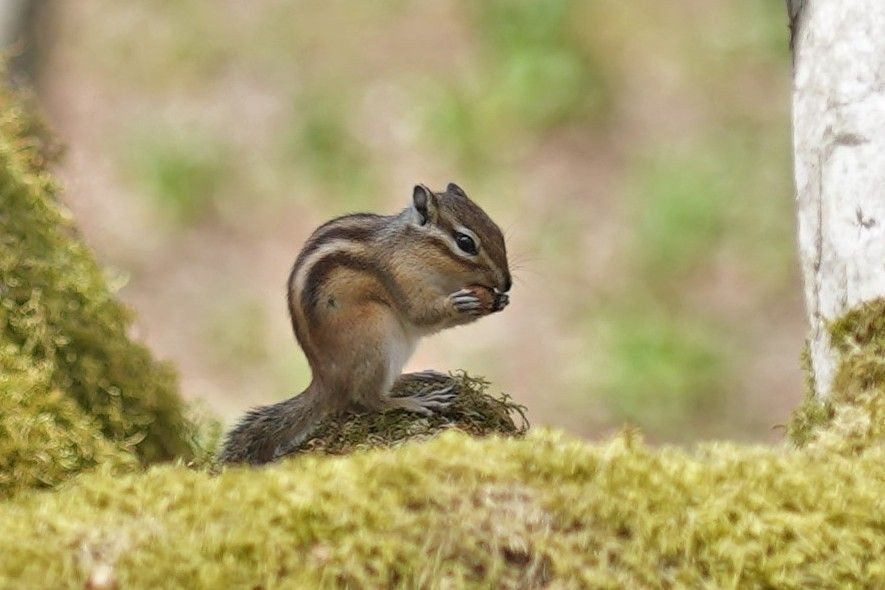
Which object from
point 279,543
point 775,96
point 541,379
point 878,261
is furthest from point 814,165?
point 775,96

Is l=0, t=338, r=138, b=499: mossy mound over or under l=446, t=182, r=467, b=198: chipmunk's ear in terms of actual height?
under

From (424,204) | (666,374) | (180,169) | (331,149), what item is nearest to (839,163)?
(424,204)

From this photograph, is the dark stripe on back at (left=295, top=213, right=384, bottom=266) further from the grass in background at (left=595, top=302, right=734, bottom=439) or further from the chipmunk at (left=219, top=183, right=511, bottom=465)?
the grass in background at (left=595, top=302, right=734, bottom=439)

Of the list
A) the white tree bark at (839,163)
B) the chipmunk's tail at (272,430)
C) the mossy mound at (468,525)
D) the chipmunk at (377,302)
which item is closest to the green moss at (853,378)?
the white tree bark at (839,163)

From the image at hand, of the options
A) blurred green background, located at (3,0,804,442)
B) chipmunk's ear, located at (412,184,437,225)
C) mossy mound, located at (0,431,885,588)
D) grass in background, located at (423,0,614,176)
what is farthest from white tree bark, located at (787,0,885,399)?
grass in background, located at (423,0,614,176)

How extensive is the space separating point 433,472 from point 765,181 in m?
6.83

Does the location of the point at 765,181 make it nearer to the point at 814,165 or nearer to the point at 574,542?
the point at 814,165

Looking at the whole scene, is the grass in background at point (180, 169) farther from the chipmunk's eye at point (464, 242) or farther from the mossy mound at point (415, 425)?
the mossy mound at point (415, 425)

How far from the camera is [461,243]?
4492 millimetres

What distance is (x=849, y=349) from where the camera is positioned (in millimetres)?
3012

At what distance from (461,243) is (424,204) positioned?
19cm

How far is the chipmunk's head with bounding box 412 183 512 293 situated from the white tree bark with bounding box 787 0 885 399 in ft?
4.41

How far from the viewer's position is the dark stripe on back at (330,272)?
4133mm

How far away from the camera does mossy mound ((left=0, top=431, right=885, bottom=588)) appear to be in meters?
2.07
